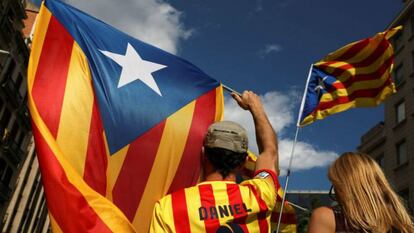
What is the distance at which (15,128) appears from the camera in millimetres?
Result: 32188

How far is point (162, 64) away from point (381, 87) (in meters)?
5.35

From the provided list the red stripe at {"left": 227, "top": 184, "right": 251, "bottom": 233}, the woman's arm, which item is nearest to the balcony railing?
the red stripe at {"left": 227, "top": 184, "right": 251, "bottom": 233}

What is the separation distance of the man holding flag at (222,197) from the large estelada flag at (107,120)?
0.65 meters

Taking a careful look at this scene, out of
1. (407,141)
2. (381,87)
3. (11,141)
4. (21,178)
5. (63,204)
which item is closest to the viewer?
(63,204)

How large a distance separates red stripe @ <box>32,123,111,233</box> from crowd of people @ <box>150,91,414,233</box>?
2.13 ft

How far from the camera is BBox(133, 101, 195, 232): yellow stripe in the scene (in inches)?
140

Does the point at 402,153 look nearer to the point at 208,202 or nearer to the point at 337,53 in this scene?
the point at 337,53

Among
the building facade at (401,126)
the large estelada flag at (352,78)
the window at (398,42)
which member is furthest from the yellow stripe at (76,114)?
the window at (398,42)

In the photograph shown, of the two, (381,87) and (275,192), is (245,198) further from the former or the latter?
(381,87)

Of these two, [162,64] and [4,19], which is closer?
[162,64]

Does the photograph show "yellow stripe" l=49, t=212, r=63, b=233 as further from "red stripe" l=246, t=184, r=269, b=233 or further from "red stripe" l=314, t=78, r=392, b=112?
"red stripe" l=314, t=78, r=392, b=112

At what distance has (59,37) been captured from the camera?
13.1ft

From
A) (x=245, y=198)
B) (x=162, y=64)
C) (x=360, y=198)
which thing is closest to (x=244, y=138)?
(x=245, y=198)

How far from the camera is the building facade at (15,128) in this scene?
93.7 feet
